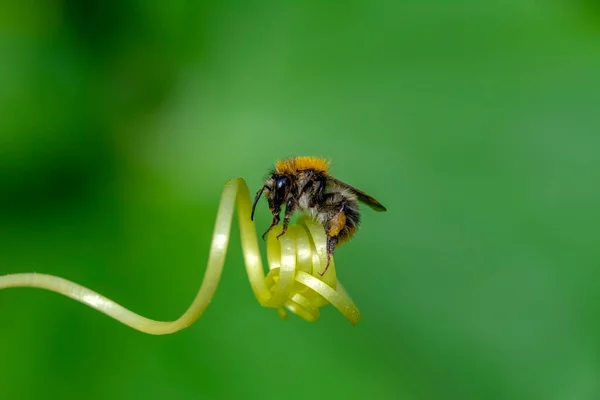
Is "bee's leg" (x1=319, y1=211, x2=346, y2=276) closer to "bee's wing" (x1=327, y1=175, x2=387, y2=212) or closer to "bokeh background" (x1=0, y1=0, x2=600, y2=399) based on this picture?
"bee's wing" (x1=327, y1=175, x2=387, y2=212)

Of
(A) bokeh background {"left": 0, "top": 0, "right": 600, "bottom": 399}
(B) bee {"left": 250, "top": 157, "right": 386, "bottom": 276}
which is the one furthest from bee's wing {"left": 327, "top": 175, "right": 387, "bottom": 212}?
(A) bokeh background {"left": 0, "top": 0, "right": 600, "bottom": 399}

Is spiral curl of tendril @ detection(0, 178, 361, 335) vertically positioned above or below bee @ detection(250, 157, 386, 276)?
below

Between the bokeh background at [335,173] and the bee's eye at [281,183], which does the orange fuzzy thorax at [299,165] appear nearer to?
the bee's eye at [281,183]

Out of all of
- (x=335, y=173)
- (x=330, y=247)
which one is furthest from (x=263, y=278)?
(x=335, y=173)

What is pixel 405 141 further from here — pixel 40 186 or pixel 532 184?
pixel 40 186

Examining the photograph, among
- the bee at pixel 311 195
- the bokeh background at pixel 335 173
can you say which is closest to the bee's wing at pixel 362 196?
the bee at pixel 311 195

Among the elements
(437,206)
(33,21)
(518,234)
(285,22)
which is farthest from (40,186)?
(518,234)

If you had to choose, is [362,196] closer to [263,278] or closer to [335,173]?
[263,278]
